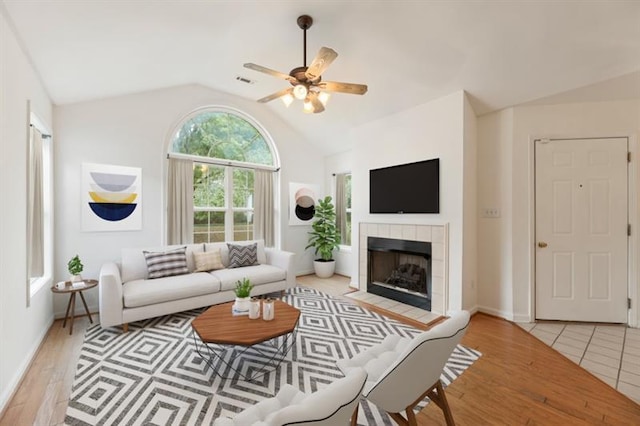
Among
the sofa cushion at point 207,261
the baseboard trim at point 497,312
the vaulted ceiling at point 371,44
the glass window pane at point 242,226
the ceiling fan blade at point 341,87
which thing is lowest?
the baseboard trim at point 497,312

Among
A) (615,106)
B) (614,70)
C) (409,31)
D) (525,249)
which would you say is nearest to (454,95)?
(409,31)

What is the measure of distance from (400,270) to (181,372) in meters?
3.20

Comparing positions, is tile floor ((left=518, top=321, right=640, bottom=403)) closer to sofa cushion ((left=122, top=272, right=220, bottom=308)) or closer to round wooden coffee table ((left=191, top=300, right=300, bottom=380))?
round wooden coffee table ((left=191, top=300, right=300, bottom=380))

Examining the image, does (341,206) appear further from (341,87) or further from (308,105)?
(341,87)

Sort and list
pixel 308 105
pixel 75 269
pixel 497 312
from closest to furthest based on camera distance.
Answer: pixel 308 105 → pixel 75 269 → pixel 497 312

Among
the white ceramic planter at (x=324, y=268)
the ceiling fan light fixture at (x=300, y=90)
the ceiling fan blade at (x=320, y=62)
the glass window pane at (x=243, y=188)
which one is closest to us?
the ceiling fan blade at (x=320, y=62)

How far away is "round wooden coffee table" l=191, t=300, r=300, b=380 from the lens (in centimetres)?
224

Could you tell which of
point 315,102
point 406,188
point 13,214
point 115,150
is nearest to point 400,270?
point 406,188

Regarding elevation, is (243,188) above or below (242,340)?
above

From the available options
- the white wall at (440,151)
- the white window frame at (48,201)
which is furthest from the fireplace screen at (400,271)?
the white window frame at (48,201)

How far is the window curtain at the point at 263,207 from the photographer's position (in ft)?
17.5

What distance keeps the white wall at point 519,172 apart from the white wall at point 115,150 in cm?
413

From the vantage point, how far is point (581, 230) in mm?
3391

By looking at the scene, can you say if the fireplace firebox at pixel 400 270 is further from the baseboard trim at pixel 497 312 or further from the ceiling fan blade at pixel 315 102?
the ceiling fan blade at pixel 315 102
